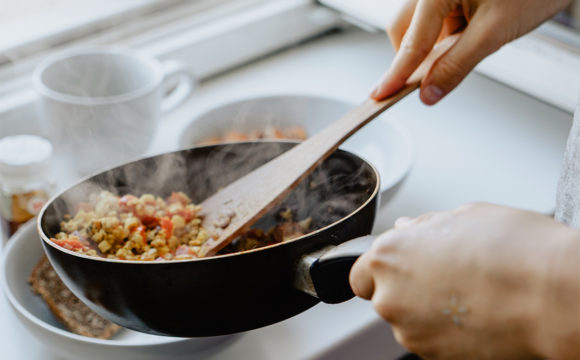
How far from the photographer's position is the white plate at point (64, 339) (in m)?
0.57

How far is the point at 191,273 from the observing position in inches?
20.3

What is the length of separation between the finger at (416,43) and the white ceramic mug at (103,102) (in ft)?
1.04

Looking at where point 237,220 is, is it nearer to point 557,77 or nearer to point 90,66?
point 90,66

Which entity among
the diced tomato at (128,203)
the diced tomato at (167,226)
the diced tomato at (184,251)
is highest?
the diced tomato at (128,203)

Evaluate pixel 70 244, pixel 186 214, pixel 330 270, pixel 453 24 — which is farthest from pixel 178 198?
pixel 453 24

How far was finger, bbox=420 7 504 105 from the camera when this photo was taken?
697 mm

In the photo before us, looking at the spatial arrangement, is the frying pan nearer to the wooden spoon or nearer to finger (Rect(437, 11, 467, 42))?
the wooden spoon

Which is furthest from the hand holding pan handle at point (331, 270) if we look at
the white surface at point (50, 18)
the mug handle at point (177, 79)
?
the white surface at point (50, 18)

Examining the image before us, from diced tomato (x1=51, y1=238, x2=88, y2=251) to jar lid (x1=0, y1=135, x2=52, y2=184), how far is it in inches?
6.7

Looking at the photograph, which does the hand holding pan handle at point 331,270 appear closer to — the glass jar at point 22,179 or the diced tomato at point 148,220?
the diced tomato at point 148,220

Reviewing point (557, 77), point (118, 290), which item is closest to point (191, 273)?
point (118, 290)

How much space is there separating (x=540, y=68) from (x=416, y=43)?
0.37m

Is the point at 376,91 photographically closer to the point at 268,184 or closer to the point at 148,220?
the point at 268,184

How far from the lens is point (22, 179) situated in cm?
74
